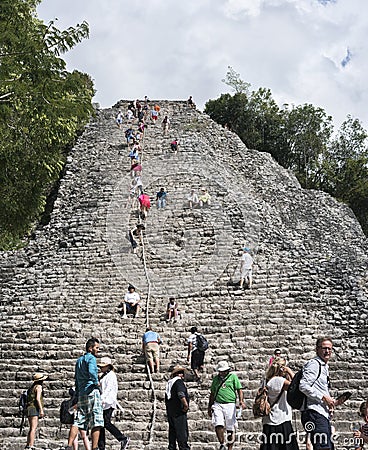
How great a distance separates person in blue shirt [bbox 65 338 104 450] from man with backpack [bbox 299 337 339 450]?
2.41 metres

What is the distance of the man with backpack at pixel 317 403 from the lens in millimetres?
4785

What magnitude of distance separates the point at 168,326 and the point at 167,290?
5.58ft

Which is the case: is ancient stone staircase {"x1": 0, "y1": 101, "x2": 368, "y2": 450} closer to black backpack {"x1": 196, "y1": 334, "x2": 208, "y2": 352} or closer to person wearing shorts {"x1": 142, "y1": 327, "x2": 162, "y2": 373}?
person wearing shorts {"x1": 142, "y1": 327, "x2": 162, "y2": 373}

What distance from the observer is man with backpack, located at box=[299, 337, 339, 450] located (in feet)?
15.7

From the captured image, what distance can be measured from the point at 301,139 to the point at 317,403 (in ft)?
110

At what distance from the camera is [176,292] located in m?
12.2

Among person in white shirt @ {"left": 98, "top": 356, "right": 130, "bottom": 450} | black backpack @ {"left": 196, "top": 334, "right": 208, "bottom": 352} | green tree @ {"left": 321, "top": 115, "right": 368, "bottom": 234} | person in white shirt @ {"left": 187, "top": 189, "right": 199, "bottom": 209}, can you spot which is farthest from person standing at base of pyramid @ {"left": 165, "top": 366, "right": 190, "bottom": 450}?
green tree @ {"left": 321, "top": 115, "right": 368, "bottom": 234}

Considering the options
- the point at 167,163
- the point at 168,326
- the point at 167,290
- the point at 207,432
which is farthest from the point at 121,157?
the point at 207,432

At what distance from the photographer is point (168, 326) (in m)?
10.7

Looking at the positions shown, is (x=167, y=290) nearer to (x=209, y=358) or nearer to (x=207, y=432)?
(x=209, y=358)

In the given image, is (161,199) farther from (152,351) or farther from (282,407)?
(282,407)

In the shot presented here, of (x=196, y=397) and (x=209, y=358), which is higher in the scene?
(x=209, y=358)

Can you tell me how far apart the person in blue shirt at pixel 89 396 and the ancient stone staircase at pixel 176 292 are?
1.30 metres

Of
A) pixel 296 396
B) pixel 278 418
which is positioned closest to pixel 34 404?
pixel 278 418
